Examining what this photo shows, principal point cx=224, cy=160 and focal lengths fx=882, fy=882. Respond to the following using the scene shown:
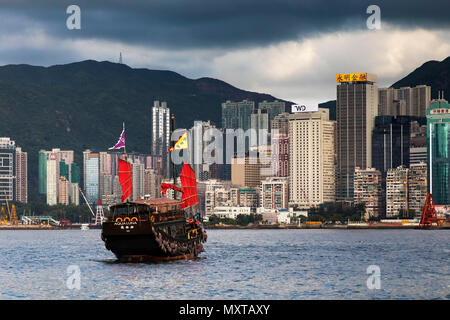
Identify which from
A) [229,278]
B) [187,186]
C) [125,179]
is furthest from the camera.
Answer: [187,186]

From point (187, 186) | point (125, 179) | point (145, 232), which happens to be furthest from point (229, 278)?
point (187, 186)

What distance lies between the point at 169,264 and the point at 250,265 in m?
8.71

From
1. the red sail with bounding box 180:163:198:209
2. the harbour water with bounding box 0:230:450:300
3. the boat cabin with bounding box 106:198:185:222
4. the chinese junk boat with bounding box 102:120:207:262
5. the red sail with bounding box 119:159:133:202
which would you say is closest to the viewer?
the harbour water with bounding box 0:230:450:300

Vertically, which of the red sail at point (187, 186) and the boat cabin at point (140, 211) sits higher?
the red sail at point (187, 186)


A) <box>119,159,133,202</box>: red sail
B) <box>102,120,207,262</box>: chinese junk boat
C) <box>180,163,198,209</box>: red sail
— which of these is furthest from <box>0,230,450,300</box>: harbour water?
<box>119,159,133,202</box>: red sail

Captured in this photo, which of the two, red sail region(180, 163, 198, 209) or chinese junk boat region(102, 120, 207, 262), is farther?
red sail region(180, 163, 198, 209)

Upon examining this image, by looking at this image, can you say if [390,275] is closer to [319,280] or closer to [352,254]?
[319,280]

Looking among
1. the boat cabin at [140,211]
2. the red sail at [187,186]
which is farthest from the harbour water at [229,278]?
the red sail at [187,186]

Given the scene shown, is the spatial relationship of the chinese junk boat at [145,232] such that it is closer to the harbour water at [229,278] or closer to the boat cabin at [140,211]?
the boat cabin at [140,211]


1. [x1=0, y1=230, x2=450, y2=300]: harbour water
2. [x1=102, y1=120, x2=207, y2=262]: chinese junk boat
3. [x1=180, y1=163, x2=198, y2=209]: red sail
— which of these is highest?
[x1=180, y1=163, x2=198, y2=209]: red sail

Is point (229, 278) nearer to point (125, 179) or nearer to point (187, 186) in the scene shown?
point (125, 179)

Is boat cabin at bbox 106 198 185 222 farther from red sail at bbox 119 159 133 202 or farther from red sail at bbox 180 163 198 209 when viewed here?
red sail at bbox 180 163 198 209

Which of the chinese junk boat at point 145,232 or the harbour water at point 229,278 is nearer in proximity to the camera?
the harbour water at point 229,278
